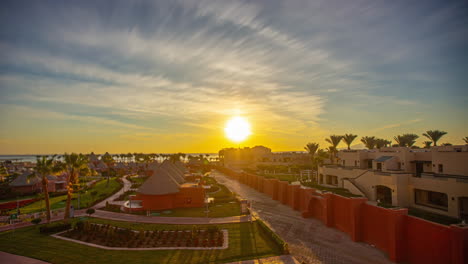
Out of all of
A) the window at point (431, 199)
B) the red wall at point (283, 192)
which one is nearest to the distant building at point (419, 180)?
the window at point (431, 199)

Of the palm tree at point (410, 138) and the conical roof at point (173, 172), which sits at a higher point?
the palm tree at point (410, 138)

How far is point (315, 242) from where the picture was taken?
21.2m

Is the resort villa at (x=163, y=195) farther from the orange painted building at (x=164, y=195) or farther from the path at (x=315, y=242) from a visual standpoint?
the path at (x=315, y=242)

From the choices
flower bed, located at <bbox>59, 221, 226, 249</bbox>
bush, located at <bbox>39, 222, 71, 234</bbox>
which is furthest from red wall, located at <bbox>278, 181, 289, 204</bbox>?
bush, located at <bbox>39, 222, 71, 234</bbox>

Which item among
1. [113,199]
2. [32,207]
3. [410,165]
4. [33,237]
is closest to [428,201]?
[410,165]

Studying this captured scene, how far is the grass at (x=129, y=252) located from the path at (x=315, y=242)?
226 cm

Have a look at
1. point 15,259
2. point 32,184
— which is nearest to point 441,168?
point 15,259

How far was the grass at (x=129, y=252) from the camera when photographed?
17312mm

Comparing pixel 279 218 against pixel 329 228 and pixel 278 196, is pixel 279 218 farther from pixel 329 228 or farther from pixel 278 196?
pixel 278 196

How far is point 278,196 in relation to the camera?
38594 millimetres

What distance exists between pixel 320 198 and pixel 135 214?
69.9 ft

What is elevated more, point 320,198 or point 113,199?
point 320,198

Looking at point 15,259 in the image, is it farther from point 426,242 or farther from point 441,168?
point 441,168

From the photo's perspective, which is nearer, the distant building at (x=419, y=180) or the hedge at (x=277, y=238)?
the hedge at (x=277, y=238)
